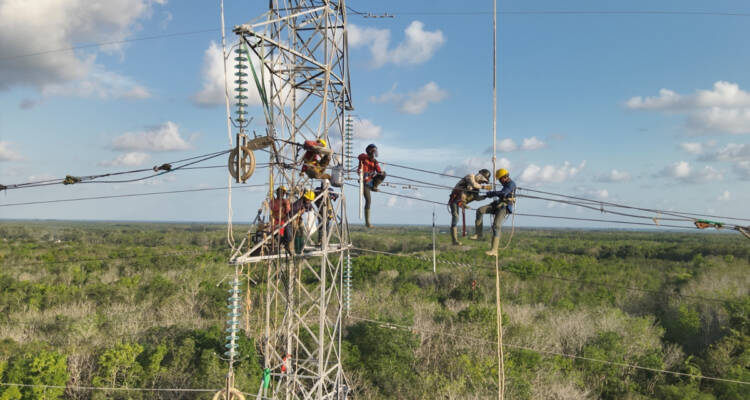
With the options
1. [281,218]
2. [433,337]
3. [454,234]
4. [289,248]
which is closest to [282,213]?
[281,218]

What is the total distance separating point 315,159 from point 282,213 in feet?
4.61

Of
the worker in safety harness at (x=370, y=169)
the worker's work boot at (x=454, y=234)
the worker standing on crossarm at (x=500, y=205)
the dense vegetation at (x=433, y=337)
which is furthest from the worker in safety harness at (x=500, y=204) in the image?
the dense vegetation at (x=433, y=337)

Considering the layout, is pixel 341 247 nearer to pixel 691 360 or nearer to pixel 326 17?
pixel 326 17

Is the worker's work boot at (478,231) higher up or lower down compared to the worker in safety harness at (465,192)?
lower down

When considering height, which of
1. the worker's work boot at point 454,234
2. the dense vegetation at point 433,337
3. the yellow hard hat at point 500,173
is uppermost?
the yellow hard hat at point 500,173

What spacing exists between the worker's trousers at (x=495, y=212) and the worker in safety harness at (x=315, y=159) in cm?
339

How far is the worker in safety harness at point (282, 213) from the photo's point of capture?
9695mm

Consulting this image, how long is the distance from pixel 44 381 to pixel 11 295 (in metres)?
17.4

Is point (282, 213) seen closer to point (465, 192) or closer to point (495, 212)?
point (465, 192)

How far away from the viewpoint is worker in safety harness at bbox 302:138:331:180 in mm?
9383

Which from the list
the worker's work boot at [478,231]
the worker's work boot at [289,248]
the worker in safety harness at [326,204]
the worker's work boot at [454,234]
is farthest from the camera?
the worker in safety harness at [326,204]

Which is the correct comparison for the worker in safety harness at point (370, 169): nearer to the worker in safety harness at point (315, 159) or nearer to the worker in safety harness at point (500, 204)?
the worker in safety harness at point (315, 159)

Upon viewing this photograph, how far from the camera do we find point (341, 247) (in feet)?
37.5

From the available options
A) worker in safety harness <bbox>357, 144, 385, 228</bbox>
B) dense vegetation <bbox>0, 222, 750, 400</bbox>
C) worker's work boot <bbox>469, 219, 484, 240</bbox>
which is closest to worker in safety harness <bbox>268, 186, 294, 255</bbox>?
worker in safety harness <bbox>357, 144, 385, 228</bbox>
